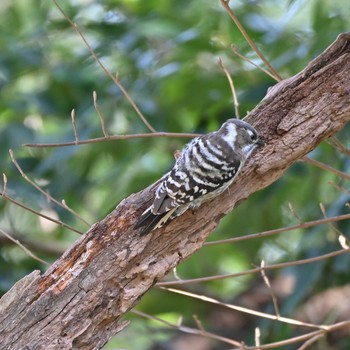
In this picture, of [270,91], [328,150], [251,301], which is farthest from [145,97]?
[270,91]

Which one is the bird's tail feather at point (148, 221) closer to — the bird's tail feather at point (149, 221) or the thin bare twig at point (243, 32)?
the bird's tail feather at point (149, 221)

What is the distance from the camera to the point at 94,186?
19.3ft

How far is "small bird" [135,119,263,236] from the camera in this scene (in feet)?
10.9

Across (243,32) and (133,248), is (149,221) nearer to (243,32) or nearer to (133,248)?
(133,248)

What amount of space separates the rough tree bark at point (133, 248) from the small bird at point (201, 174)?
43 mm

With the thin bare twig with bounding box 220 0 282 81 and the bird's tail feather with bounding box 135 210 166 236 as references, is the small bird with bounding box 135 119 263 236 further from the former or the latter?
the thin bare twig with bounding box 220 0 282 81

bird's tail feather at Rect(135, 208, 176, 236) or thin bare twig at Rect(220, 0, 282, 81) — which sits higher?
thin bare twig at Rect(220, 0, 282, 81)

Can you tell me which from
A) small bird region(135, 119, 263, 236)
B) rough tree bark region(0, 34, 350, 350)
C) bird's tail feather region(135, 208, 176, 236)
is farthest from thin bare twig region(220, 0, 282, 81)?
bird's tail feather region(135, 208, 176, 236)

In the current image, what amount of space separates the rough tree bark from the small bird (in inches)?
1.7

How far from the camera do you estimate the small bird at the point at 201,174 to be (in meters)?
3.33

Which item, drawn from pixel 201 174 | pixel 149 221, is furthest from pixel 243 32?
pixel 149 221

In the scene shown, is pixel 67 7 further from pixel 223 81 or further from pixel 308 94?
pixel 308 94

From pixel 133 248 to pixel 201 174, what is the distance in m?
0.51

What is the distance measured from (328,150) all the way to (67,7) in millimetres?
1974
